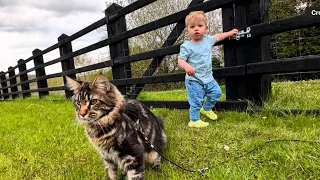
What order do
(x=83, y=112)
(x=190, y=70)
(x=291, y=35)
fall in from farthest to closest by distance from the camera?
Answer: (x=291, y=35) → (x=190, y=70) → (x=83, y=112)

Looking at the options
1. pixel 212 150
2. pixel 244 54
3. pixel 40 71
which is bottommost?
pixel 212 150

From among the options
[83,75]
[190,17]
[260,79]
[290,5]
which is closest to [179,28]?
[190,17]

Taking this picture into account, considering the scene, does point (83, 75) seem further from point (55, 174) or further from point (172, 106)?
point (55, 174)

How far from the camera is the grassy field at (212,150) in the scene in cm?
203

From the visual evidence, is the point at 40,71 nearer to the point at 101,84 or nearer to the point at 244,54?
the point at 244,54

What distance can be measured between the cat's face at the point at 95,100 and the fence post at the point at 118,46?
3.59 metres

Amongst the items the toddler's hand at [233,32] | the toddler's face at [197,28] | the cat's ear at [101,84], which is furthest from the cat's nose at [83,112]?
the toddler's hand at [233,32]

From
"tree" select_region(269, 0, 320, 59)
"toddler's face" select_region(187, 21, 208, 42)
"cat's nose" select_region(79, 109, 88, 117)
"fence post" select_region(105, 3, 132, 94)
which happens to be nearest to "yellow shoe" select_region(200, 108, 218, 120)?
"toddler's face" select_region(187, 21, 208, 42)

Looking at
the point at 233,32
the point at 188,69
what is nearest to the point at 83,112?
the point at 188,69

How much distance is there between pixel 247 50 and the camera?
11.6 ft

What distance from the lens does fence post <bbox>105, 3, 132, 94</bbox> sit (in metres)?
5.70

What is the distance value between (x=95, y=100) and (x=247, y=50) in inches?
88.2

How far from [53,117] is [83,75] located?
6103mm

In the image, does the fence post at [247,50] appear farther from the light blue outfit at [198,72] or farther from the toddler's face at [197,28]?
the toddler's face at [197,28]
